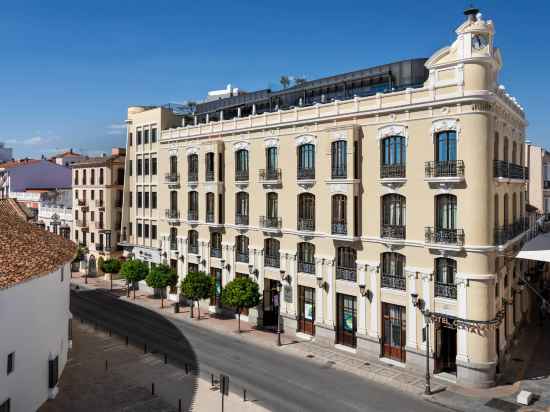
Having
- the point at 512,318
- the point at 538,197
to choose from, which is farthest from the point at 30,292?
the point at 538,197

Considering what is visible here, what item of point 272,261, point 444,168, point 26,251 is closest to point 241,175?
point 272,261

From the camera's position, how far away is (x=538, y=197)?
53.6 metres

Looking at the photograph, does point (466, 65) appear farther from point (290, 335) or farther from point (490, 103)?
point (290, 335)

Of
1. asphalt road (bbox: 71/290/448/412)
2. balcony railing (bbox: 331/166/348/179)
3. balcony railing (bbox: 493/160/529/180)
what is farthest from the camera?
balcony railing (bbox: 331/166/348/179)

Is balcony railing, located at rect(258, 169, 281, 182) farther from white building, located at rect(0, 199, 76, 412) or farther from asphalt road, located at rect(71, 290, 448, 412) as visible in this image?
white building, located at rect(0, 199, 76, 412)

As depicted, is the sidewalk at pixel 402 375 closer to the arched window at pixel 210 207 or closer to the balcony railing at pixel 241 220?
the balcony railing at pixel 241 220

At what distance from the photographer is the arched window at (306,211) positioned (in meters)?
35.9

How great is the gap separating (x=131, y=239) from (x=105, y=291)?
267 inches

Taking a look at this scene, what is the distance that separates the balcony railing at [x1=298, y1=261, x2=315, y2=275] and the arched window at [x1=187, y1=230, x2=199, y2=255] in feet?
44.7

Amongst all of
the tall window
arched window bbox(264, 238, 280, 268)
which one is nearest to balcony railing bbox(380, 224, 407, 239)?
the tall window

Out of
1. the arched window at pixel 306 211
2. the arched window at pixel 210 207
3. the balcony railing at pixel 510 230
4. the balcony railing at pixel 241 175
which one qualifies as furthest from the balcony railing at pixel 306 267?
the balcony railing at pixel 510 230

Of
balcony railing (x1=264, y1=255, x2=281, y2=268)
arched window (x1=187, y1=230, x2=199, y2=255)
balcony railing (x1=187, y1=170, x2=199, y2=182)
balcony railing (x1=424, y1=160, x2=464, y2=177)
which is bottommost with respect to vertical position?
balcony railing (x1=264, y1=255, x2=281, y2=268)

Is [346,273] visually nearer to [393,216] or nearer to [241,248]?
[393,216]

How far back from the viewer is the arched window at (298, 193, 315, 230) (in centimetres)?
3594
